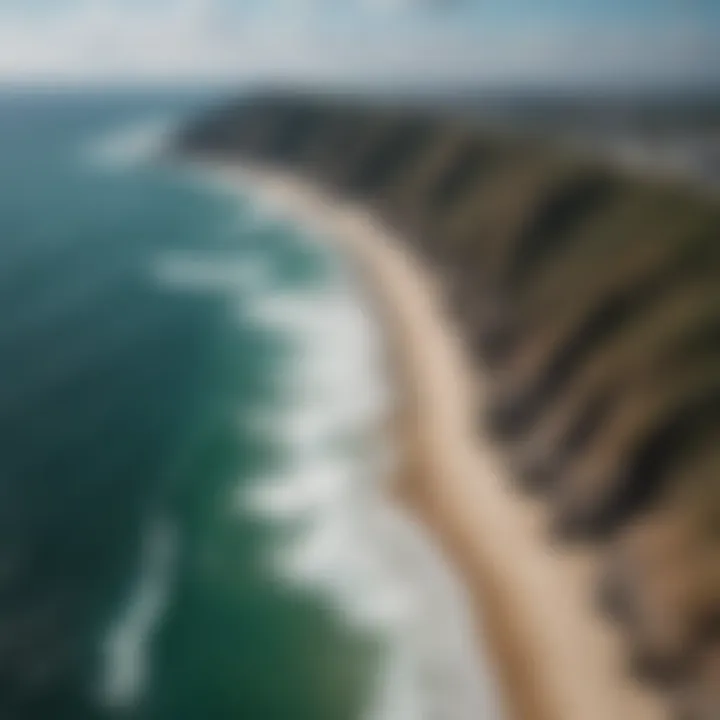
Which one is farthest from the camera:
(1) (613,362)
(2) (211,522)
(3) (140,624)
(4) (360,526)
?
(1) (613,362)

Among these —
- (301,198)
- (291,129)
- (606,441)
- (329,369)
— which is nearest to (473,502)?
(606,441)

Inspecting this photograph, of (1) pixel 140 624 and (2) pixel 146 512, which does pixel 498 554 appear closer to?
(1) pixel 140 624

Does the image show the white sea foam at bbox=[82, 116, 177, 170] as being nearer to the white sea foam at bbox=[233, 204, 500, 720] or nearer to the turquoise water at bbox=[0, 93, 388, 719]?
the turquoise water at bbox=[0, 93, 388, 719]

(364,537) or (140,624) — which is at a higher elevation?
(364,537)

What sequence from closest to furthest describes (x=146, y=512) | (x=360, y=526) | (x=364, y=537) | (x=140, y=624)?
(x=140, y=624)
(x=364, y=537)
(x=360, y=526)
(x=146, y=512)

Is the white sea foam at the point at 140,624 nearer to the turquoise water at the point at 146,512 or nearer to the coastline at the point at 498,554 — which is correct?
the turquoise water at the point at 146,512

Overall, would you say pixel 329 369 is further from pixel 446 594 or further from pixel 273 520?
pixel 446 594

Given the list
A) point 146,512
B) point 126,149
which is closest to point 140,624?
point 146,512
